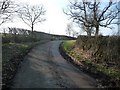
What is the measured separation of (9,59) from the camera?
72.2 ft

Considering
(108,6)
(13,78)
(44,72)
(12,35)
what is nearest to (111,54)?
(44,72)

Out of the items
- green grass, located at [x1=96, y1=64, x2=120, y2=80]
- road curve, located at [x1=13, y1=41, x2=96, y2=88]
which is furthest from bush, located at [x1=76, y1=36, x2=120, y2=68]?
road curve, located at [x1=13, y1=41, x2=96, y2=88]

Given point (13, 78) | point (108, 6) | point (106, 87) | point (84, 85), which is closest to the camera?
point (106, 87)

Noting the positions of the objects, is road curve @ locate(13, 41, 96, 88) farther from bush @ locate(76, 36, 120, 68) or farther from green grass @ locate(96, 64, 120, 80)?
bush @ locate(76, 36, 120, 68)

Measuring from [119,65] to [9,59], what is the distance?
9.65m

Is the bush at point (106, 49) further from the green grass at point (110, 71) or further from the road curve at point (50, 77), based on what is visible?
the road curve at point (50, 77)

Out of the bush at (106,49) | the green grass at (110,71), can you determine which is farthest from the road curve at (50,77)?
the bush at (106,49)

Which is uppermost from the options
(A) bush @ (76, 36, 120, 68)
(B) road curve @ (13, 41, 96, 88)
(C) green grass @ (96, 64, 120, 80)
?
(A) bush @ (76, 36, 120, 68)

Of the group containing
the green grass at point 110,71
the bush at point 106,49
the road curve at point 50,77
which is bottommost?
the road curve at point 50,77

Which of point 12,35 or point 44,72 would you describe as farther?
point 12,35

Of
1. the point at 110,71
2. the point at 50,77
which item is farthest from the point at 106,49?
the point at 50,77

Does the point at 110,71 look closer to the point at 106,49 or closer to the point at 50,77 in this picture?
the point at 106,49

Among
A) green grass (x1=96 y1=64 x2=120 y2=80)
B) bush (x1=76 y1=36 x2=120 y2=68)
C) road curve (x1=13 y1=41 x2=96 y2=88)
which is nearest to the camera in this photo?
road curve (x1=13 y1=41 x2=96 y2=88)

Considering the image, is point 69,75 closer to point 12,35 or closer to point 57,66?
point 57,66
